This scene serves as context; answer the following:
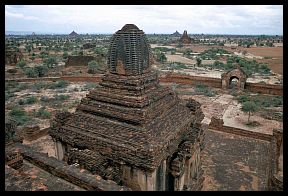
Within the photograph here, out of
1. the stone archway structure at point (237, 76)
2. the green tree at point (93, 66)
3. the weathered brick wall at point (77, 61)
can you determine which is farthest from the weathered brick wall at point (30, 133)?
the weathered brick wall at point (77, 61)

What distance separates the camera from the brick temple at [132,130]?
868 centimetres

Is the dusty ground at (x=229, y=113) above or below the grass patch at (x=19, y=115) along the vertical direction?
below

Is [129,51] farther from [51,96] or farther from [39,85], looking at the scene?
[39,85]

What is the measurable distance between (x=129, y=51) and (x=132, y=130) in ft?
10.3

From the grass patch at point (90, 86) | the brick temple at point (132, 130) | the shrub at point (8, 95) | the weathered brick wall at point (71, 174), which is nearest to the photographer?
the weathered brick wall at point (71, 174)

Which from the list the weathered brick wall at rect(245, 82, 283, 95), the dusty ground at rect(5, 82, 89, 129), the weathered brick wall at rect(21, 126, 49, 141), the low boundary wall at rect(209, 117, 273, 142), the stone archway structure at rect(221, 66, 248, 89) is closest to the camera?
the weathered brick wall at rect(21, 126, 49, 141)

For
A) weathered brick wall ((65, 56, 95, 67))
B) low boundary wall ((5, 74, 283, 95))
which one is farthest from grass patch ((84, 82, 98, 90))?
weathered brick wall ((65, 56, 95, 67))

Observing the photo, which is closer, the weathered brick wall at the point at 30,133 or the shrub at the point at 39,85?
the weathered brick wall at the point at 30,133

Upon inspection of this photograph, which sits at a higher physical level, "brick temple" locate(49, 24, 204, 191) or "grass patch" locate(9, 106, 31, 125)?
"brick temple" locate(49, 24, 204, 191)

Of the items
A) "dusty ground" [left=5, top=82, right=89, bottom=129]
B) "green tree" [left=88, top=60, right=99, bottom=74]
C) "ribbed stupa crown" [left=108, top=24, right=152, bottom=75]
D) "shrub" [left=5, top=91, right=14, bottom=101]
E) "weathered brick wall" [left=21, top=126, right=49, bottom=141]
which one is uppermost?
"ribbed stupa crown" [left=108, top=24, right=152, bottom=75]

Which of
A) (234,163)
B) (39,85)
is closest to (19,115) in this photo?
(39,85)

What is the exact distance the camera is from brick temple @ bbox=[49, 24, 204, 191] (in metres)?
8.68

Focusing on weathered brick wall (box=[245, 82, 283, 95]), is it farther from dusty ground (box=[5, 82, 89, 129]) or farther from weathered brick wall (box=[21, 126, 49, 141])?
weathered brick wall (box=[21, 126, 49, 141])

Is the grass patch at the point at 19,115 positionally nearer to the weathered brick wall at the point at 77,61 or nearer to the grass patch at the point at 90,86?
the grass patch at the point at 90,86
